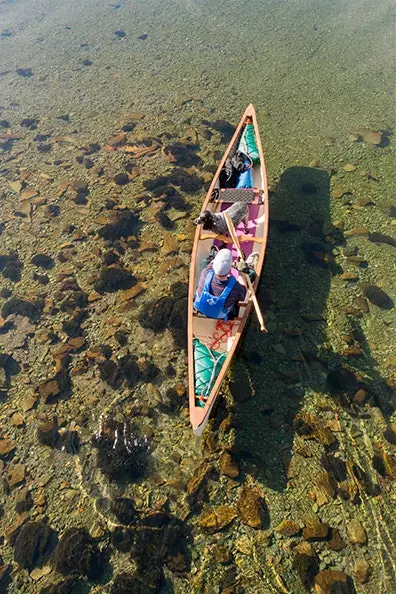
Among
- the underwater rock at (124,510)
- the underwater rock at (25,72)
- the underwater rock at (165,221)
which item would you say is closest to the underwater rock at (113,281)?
the underwater rock at (165,221)

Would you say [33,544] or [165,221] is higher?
[165,221]

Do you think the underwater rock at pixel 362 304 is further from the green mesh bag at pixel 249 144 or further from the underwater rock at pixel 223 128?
the underwater rock at pixel 223 128

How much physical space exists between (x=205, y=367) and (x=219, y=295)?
4.64 ft

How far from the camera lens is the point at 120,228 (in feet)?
39.9

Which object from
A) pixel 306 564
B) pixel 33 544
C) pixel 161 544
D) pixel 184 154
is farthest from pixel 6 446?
pixel 184 154

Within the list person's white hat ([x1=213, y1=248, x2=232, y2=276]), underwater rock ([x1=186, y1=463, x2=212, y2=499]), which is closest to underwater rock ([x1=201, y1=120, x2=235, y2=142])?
person's white hat ([x1=213, y1=248, x2=232, y2=276])

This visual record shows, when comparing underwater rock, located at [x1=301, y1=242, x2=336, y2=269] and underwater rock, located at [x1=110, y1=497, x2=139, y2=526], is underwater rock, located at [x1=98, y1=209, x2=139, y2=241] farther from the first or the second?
underwater rock, located at [x1=110, y1=497, x2=139, y2=526]

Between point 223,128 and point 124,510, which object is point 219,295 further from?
point 223,128

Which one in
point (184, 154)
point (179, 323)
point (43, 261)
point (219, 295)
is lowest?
point (43, 261)

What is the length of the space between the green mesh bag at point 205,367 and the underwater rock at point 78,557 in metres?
3.00

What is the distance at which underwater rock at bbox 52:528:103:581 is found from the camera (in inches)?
A: 277

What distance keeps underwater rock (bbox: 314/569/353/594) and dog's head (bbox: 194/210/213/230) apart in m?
6.86

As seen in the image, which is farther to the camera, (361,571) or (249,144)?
(249,144)

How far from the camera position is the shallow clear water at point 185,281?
23.7ft
